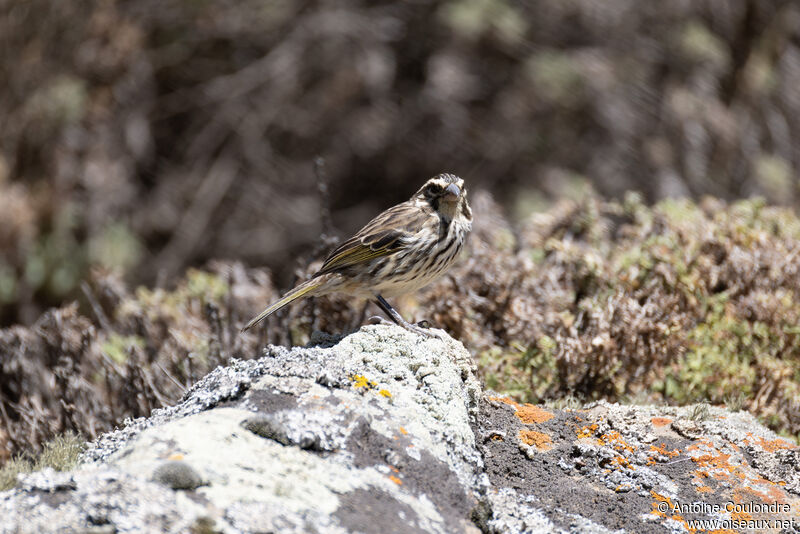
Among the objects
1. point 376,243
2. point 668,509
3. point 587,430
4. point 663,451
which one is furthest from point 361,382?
point 376,243

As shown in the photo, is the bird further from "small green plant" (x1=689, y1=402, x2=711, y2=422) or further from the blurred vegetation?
"small green plant" (x1=689, y1=402, x2=711, y2=422)

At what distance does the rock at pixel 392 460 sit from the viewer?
9.12ft

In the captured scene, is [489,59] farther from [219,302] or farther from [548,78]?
[219,302]

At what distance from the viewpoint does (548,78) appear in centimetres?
1331

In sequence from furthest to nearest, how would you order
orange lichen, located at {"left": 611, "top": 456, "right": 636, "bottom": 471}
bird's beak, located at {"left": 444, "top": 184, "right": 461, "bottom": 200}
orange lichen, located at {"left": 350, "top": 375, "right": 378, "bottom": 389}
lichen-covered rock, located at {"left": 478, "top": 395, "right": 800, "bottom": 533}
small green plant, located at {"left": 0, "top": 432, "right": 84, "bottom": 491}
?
bird's beak, located at {"left": 444, "top": 184, "right": 461, "bottom": 200} → small green plant, located at {"left": 0, "top": 432, "right": 84, "bottom": 491} → orange lichen, located at {"left": 611, "top": 456, "right": 636, "bottom": 471} → orange lichen, located at {"left": 350, "top": 375, "right": 378, "bottom": 389} → lichen-covered rock, located at {"left": 478, "top": 395, "right": 800, "bottom": 533}

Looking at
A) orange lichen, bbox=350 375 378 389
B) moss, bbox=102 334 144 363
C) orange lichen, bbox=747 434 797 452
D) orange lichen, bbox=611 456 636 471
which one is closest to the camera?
orange lichen, bbox=350 375 378 389

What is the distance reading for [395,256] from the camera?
5230 mm

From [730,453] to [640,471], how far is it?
1.88ft

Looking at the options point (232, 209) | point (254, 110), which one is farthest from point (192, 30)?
point (232, 209)

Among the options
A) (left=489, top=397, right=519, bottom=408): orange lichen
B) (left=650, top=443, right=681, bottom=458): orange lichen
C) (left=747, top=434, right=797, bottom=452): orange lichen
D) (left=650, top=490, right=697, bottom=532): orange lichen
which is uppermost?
(left=489, top=397, right=519, bottom=408): orange lichen

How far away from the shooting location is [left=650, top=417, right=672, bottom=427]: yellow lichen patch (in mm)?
4484

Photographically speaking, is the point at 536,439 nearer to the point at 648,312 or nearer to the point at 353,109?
the point at 648,312

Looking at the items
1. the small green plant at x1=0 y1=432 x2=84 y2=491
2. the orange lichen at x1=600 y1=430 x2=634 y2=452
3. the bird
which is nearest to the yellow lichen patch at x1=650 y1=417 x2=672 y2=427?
the orange lichen at x1=600 y1=430 x2=634 y2=452

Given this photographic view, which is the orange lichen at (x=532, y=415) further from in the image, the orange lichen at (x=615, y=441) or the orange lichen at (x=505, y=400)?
the orange lichen at (x=615, y=441)
